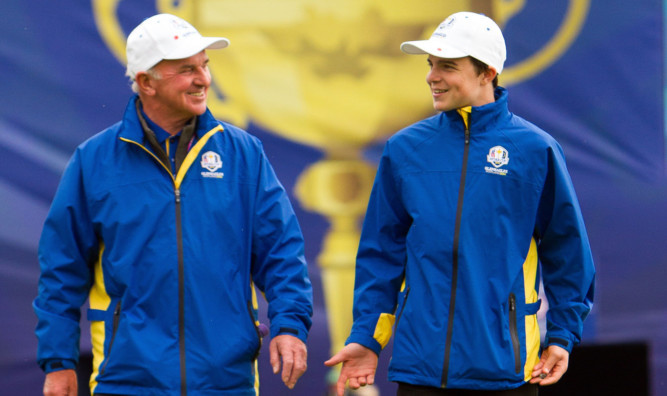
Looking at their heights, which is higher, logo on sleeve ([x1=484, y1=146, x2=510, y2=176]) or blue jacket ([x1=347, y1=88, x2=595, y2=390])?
logo on sleeve ([x1=484, y1=146, x2=510, y2=176])

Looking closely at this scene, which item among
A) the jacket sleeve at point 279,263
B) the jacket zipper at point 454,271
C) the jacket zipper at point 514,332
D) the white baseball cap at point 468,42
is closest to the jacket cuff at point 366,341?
the jacket sleeve at point 279,263

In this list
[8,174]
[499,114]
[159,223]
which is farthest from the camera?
[8,174]

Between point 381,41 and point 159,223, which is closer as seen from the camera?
point 159,223

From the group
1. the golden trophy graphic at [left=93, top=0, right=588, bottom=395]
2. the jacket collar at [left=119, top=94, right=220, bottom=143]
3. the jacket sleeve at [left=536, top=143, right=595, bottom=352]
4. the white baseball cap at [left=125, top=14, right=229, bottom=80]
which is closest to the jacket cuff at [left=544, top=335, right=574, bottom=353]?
the jacket sleeve at [left=536, top=143, right=595, bottom=352]

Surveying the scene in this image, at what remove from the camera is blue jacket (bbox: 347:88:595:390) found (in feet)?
9.67

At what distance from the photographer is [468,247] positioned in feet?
9.74

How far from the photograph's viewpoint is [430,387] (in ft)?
9.69


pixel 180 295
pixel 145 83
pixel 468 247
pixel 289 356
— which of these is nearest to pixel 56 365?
pixel 180 295

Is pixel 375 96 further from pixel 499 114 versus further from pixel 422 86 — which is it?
pixel 499 114

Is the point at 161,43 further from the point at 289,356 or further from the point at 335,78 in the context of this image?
the point at 335,78

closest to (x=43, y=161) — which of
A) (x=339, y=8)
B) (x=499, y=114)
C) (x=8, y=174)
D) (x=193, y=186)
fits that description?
(x=8, y=174)

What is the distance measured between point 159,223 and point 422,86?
2436 millimetres

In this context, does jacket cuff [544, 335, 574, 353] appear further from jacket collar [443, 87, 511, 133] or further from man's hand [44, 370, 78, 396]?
man's hand [44, 370, 78, 396]

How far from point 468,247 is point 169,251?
83 cm
